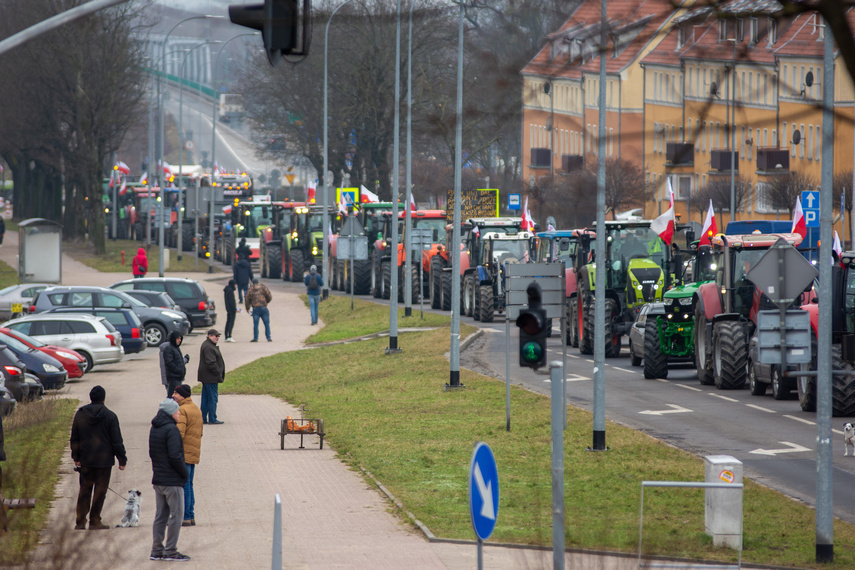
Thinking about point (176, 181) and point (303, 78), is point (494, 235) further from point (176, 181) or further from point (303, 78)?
point (176, 181)

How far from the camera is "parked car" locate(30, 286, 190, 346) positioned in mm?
34344

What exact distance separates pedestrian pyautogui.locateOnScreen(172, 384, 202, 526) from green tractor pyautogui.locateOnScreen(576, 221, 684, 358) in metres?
15.2

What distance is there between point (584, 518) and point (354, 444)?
6239 millimetres

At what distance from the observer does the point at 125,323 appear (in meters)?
33.0

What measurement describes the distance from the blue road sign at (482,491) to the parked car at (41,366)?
19.2 meters

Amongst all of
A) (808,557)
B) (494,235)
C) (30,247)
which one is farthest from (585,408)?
(30,247)

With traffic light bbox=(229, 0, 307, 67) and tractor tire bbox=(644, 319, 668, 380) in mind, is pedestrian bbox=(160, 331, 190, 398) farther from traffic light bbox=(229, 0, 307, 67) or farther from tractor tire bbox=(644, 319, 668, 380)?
traffic light bbox=(229, 0, 307, 67)

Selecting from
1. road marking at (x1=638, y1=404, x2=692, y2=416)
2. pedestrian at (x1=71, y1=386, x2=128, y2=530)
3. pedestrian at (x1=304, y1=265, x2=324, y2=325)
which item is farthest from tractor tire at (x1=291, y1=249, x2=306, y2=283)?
pedestrian at (x1=71, y1=386, x2=128, y2=530)

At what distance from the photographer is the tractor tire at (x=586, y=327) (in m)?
27.2

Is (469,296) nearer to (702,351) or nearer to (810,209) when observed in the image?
(810,209)

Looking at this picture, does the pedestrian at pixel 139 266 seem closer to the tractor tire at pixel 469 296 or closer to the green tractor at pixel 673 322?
the tractor tire at pixel 469 296

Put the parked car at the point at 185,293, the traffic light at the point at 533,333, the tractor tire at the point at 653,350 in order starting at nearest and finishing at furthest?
the traffic light at the point at 533,333, the tractor tire at the point at 653,350, the parked car at the point at 185,293

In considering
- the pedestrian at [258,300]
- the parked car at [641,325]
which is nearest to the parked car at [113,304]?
the pedestrian at [258,300]

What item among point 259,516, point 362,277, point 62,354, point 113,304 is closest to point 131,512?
point 259,516
